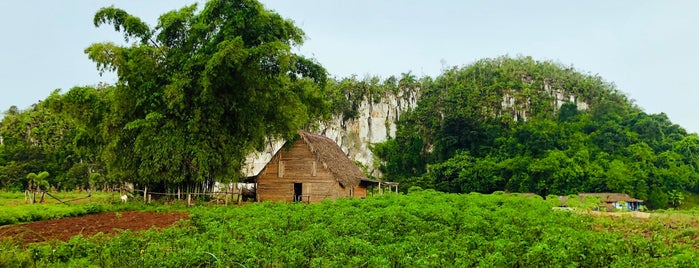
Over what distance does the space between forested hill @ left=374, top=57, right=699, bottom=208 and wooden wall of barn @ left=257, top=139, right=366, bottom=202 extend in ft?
69.7

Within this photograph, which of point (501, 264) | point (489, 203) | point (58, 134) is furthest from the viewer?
point (58, 134)

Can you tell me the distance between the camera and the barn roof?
2933cm

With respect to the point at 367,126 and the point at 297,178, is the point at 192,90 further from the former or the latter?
the point at 367,126

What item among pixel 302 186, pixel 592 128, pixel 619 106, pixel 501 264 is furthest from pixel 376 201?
pixel 619 106

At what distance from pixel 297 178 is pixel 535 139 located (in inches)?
1027

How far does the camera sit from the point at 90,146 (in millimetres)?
24734

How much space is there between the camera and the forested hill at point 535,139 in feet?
144

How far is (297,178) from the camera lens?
29.8 metres

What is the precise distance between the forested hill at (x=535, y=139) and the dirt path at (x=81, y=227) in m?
35.8

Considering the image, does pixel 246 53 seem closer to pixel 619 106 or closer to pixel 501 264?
pixel 501 264

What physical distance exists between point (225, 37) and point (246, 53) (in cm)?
165

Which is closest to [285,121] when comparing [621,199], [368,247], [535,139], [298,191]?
[298,191]

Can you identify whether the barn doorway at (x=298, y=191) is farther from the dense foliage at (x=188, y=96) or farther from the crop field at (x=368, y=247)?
the crop field at (x=368, y=247)

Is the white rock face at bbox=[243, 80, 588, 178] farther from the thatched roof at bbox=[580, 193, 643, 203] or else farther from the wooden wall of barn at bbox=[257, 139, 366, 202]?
the wooden wall of barn at bbox=[257, 139, 366, 202]
